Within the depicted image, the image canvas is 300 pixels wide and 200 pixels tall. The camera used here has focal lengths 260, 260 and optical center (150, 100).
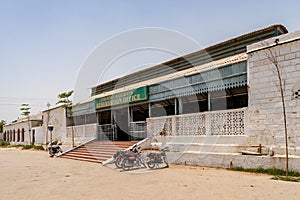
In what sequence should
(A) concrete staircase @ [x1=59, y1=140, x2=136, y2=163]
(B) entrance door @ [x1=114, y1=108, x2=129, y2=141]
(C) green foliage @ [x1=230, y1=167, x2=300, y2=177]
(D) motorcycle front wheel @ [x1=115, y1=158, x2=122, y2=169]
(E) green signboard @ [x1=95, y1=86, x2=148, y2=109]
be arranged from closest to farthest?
→ (C) green foliage @ [x1=230, y1=167, x2=300, y2=177], (D) motorcycle front wheel @ [x1=115, y1=158, x2=122, y2=169], (A) concrete staircase @ [x1=59, y1=140, x2=136, y2=163], (E) green signboard @ [x1=95, y1=86, x2=148, y2=109], (B) entrance door @ [x1=114, y1=108, x2=129, y2=141]

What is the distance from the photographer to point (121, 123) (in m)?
18.5

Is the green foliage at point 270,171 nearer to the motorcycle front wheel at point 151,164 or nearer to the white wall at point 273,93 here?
the white wall at point 273,93

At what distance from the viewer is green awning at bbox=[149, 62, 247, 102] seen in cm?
981

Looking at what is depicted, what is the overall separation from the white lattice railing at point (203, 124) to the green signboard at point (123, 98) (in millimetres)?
1867

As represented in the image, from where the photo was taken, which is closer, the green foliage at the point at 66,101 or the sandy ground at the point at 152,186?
the sandy ground at the point at 152,186

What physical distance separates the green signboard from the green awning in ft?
1.72

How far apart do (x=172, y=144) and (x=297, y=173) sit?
5242 mm

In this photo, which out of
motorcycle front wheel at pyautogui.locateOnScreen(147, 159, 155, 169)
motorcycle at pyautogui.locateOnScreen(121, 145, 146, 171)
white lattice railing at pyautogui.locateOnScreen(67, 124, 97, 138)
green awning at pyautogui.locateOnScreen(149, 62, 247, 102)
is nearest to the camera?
green awning at pyautogui.locateOnScreen(149, 62, 247, 102)

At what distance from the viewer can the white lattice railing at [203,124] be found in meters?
9.60

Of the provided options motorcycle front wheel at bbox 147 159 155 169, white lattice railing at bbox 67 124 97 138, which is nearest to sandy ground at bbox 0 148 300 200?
motorcycle front wheel at bbox 147 159 155 169

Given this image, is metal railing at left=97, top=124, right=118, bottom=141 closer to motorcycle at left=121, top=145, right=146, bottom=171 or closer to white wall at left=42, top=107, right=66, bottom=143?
white wall at left=42, top=107, right=66, bottom=143

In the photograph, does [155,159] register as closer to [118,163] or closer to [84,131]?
[118,163]

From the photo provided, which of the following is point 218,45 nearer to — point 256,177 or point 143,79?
point 143,79

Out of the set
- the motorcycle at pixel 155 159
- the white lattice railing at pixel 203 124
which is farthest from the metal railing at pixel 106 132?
the motorcycle at pixel 155 159
